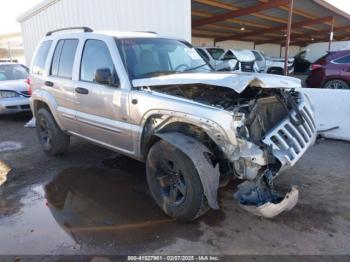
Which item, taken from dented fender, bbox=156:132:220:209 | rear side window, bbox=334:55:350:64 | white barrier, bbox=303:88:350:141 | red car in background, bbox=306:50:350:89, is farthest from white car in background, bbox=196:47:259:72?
dented fender, bbox=156:132:220:209

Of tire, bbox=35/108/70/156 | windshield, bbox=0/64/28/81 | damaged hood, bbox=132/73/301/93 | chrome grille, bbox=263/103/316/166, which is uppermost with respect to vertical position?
damaged hood, bbox=132/73/301/93

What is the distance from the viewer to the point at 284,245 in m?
3.07

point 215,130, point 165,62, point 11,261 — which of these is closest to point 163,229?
point 215,130

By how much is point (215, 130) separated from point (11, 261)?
2.27 m

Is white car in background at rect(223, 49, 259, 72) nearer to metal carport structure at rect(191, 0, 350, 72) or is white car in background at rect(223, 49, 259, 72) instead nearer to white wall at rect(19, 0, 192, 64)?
metal carport structure at rect(191, 0, 350, 72)

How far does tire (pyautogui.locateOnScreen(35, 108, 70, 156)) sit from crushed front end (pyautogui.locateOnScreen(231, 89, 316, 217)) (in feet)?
11.8

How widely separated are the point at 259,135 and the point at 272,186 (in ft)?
1.72

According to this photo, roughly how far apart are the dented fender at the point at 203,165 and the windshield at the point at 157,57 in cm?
119

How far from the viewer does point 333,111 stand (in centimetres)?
667

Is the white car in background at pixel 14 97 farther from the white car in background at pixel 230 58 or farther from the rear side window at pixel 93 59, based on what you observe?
the white car in background at pixel 230 58

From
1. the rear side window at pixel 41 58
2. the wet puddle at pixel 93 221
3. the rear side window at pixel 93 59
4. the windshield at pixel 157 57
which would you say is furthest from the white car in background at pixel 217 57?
the wet puddle at pixel 93 221

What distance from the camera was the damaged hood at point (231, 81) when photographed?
3176mm

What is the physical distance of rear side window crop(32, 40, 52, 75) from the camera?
5582mm

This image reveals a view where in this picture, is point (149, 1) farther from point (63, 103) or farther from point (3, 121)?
point (3, 121)
